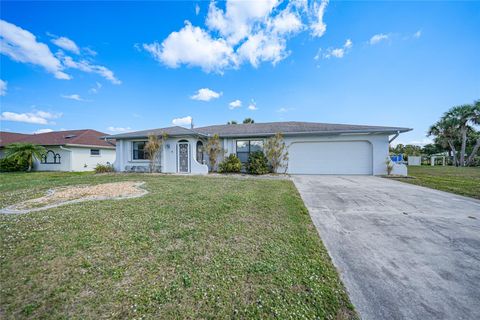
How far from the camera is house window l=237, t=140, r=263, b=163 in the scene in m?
12.2

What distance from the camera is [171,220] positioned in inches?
142

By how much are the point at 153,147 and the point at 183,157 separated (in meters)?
1.91

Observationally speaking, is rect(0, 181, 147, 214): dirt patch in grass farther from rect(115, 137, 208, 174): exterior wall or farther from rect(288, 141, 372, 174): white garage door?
rect(288, 141, 372, 174): white garage door

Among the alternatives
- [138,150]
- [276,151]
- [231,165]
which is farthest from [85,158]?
[276,151]

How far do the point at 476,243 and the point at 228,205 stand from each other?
4.48 meters

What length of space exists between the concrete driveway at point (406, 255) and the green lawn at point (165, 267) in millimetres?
298

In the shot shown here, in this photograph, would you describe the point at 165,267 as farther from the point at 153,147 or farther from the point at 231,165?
the point at 153,147

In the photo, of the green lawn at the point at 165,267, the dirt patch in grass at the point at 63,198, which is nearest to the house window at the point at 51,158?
the dirt patch in grass at the point at 63,198

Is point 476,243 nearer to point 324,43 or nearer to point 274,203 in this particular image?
point 274,203

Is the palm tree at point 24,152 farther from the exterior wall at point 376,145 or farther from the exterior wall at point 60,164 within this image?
the exterior wall at point 376,145

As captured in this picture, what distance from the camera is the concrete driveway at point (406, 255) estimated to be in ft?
5.51

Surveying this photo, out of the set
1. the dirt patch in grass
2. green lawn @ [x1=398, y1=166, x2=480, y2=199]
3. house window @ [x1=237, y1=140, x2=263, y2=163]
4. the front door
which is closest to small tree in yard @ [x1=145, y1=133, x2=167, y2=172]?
the front door

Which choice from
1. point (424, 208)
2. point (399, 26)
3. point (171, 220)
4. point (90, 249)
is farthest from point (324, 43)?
point (90, 249)

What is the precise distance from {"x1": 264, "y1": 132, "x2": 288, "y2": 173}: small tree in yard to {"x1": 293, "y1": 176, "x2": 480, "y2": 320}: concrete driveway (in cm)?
650
